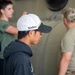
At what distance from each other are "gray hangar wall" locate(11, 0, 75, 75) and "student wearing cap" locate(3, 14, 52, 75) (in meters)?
1.34

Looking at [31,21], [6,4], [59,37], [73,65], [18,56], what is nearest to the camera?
[18,56]

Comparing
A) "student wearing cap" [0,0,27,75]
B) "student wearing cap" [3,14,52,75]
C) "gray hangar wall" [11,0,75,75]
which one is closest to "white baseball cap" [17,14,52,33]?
"student wearing cap" [3,14,52,75]

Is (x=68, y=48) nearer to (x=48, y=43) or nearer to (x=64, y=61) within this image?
(x=64, y=61)

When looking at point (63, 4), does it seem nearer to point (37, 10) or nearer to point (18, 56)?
point (37, 10)

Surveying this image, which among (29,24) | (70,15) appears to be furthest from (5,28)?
(29,24)

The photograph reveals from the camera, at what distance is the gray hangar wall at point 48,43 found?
286 centimetres

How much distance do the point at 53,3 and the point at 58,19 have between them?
0.22 meters

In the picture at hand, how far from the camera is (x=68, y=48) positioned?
6.79 feet

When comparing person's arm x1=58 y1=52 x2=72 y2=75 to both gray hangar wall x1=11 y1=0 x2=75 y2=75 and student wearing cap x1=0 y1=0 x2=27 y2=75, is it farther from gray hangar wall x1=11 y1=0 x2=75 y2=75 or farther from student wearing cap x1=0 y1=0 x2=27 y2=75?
gray hangar wall x1=11 y1=0 x2=75 y2=75

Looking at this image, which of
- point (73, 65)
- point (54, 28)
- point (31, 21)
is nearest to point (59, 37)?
point (54, 28)

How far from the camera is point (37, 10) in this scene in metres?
3.00

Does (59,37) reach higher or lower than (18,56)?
lower

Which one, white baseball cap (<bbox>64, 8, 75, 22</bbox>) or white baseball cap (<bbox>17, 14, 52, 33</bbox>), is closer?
white baseball cap (<bbox>17, 14, 52, 33</bbox>)

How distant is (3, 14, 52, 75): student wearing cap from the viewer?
1.34 m
